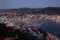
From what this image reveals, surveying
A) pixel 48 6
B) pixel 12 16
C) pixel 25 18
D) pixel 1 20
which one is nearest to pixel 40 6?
pixel 48 6

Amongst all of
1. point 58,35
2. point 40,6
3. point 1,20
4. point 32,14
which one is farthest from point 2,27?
point 58,35

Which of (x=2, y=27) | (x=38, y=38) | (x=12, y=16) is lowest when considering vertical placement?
(x=38, y=38)

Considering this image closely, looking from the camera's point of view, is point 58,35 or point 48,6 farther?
point 48,6

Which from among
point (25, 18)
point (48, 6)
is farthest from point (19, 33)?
point (48, 6)

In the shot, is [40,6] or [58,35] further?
[40,6]

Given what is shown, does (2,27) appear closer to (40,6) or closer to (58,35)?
(40,6)

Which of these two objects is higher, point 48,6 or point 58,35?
point 48,6

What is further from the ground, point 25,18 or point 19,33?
point 25,18

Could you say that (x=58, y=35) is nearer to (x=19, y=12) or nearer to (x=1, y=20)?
(x=19, y=12)
